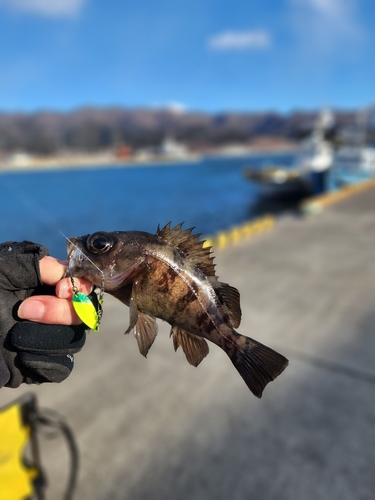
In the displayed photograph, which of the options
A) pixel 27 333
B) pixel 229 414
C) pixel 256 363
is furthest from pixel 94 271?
pixel 229 414

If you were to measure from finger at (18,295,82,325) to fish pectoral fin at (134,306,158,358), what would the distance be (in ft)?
1.15

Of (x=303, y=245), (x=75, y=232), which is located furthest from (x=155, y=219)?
(x=303, y=245)

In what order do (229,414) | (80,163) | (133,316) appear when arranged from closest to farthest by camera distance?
(133,316) → (229,414) → (80,163)

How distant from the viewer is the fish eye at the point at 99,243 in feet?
5.55

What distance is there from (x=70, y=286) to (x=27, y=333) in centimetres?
32

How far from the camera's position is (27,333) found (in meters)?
1.84

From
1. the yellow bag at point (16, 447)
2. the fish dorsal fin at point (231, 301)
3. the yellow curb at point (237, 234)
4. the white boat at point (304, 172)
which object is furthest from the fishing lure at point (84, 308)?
the white boat at point (304, 172)

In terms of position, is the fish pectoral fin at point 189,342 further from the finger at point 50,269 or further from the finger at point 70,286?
the finger at point 50,269

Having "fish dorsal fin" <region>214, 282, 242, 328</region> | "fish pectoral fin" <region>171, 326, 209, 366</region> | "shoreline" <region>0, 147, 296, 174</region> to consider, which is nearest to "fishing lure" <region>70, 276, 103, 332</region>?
"fish pectoral fin" <region>171, 326, 209, 366</region>

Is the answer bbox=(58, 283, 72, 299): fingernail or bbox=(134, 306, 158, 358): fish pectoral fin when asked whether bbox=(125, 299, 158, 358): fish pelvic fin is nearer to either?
Result: bbox=(134, 306, 158, 358): fish pectoral fin

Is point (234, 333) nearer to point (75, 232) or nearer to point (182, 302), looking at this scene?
point (182, 302)

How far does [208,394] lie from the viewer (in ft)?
19.0

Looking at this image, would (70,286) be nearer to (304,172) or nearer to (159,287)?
(159,287)

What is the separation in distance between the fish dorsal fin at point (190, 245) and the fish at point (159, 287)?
2 centimetres
